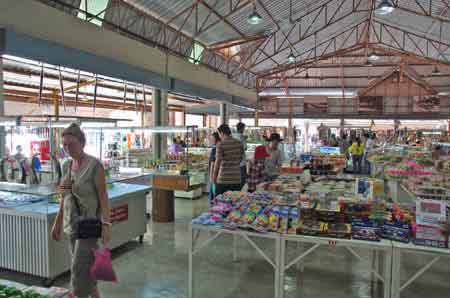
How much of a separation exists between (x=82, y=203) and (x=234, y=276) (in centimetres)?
215

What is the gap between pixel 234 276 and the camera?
4.21 meters

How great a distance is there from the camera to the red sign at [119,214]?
185 inches

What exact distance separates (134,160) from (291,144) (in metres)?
7.31

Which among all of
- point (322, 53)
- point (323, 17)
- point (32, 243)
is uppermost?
point (323, 17)

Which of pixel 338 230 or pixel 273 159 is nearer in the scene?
pixel 338 230

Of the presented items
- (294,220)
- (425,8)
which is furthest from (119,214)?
(425,8)

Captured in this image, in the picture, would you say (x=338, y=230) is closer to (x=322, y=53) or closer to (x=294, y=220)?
(x=294, y=220)

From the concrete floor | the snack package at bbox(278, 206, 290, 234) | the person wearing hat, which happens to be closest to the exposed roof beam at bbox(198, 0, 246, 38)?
the person wearing hat

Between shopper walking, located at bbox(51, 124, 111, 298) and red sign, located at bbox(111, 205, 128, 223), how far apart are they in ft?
6.19

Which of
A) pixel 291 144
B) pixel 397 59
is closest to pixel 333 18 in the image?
pixel 291 144

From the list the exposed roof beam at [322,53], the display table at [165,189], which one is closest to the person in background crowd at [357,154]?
the exposed roof beam at [322,53]

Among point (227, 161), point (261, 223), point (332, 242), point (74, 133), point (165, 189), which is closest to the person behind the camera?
point (74, 133)

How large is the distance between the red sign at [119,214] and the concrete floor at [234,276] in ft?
1.59

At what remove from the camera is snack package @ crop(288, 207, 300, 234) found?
3227 mm
